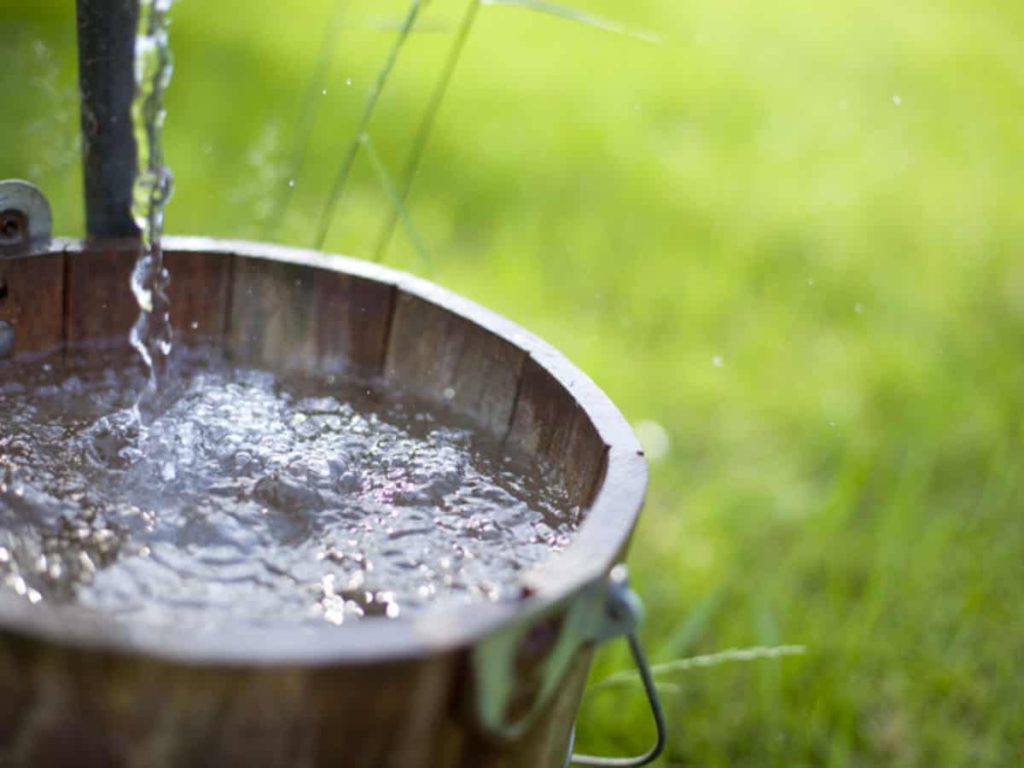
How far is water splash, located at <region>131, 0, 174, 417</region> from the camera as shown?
1.46 metres

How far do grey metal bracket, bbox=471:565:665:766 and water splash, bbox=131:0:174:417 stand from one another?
0.74m

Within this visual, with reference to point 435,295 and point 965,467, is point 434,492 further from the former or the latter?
point 965,467

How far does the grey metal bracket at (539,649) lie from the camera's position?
3.06ft

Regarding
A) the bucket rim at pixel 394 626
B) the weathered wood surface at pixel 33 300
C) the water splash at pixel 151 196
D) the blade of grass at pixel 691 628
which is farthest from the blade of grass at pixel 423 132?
the blade of grass at pixel 691 628

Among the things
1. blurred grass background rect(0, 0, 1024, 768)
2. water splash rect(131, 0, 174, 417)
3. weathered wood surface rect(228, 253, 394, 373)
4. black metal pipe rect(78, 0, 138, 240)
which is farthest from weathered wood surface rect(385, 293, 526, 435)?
black metal pipe rect(78, 0, 138, 240)

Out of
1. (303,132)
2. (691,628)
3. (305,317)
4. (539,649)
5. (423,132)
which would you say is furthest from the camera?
(691,628)

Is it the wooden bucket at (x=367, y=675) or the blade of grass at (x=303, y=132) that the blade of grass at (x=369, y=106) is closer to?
the blade of grass at (x=303, y=132)

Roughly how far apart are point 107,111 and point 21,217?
9.9 inches

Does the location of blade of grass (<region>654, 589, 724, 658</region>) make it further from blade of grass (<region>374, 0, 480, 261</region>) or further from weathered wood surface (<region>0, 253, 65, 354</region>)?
weathered wood surface (<region>0, 253, 65, 354</region>)

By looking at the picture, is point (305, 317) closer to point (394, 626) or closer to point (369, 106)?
point (369, 106)

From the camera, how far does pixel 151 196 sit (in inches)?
60.2

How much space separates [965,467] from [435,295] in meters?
2.35

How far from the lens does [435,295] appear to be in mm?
1582

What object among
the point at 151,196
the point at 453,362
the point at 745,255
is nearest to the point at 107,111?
the point at 151,196
